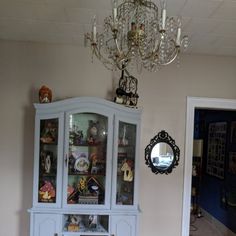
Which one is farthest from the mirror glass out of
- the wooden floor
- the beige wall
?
the wooden floor

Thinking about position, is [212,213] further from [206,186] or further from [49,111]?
[49,111]

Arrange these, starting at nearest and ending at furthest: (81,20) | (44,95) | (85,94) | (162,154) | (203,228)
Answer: (81,20) → (44,95) → (85,94) → (162,154) → (203,228)

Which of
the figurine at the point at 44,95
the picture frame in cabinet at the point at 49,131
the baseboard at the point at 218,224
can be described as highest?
the figurine at the point at 44,95

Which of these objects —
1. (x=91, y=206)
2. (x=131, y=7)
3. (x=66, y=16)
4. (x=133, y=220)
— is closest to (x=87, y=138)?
(x=91, y=206)

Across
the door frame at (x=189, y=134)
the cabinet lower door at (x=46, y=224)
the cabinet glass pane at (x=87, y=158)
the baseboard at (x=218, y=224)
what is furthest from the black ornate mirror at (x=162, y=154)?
the baseboard at (x=218, y=224)

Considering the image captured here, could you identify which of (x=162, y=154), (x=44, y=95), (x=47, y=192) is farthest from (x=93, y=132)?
(x=162, y=154)

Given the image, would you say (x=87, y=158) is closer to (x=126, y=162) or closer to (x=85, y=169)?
(x=85, y=169)

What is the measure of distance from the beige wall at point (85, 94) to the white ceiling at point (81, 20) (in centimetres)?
21

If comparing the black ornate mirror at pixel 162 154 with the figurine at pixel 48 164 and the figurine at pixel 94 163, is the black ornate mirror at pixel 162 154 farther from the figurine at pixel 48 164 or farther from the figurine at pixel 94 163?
the figurine at pixel 48 164

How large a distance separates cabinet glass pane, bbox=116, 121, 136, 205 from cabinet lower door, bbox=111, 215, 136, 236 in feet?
0.49

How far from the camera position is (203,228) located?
4949 millimetres

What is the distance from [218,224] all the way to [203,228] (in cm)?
28

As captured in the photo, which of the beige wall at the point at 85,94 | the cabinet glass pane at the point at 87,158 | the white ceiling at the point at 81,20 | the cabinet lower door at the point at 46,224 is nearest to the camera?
the white ceiling at the point at 81,20

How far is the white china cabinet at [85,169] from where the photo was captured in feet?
9.11
